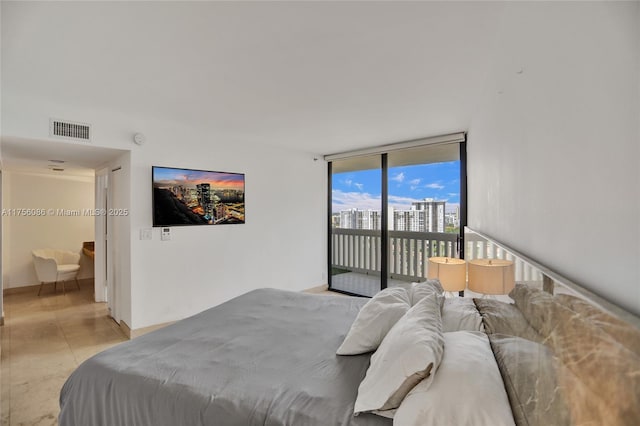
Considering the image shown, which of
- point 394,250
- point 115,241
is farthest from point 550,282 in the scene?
point 115,241

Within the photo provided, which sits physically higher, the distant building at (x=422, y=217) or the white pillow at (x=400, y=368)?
the distant building at (x=422, y=217)

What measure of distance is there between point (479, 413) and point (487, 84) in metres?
2.15

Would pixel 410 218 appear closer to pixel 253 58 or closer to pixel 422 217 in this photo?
pixel 422 217

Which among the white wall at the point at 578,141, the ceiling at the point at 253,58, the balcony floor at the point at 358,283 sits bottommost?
the balcony floor at the point at 358,283

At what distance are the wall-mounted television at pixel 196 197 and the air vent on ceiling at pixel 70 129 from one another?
676mm

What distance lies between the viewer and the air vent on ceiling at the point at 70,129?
280cm

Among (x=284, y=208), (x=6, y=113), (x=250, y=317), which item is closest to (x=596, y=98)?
(x=250, y=317)

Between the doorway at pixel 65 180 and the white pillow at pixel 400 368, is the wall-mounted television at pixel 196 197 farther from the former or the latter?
the white pillow at pixel 400 368

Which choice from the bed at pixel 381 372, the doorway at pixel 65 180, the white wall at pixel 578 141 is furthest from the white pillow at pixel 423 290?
the doorway at pixel 65 180

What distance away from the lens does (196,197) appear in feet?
12.3

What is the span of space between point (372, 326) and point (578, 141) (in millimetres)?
1189

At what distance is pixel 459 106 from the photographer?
2.87m

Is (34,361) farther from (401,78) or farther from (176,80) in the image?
(401,78)

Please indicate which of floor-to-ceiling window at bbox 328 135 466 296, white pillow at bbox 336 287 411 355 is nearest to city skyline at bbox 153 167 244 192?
floor-to-ceiling window at bbox 328 135 466 296
